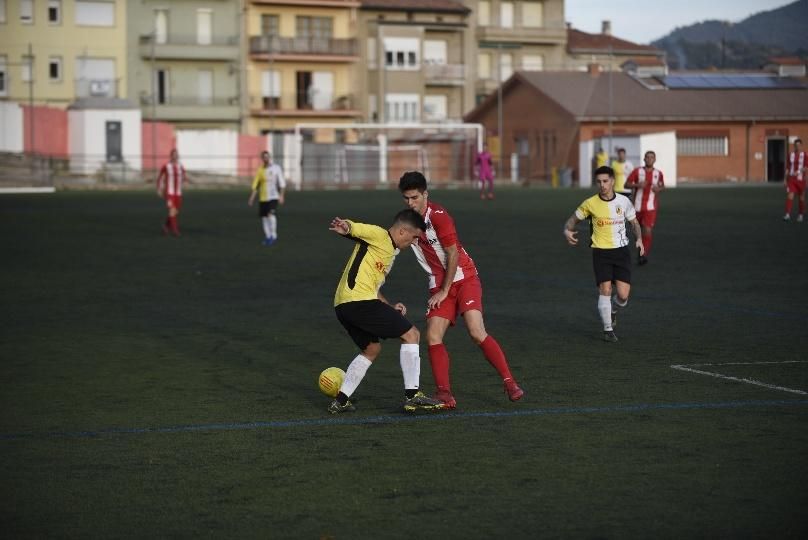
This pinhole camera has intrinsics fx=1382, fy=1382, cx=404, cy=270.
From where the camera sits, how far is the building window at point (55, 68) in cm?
7369

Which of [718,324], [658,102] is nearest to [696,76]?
[658,102]

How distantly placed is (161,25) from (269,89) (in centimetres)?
713

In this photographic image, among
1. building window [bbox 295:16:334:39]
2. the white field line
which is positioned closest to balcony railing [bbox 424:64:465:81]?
building window [bbox 295:16:334:39]

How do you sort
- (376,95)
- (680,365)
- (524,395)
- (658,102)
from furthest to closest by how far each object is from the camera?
(376,95)
(658,102)
(680,365)
(524,395)

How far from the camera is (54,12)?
74.2 meters

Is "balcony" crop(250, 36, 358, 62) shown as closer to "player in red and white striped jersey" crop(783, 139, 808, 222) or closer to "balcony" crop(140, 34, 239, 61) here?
"balcony" crop(140, 34, 239, 61)

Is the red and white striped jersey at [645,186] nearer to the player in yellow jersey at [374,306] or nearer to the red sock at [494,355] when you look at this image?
the red sock at [494,355]

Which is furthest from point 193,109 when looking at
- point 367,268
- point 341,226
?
point 341,226

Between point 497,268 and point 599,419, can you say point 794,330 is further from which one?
point 497,268

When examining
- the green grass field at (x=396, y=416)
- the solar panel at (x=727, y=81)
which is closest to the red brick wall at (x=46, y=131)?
the solar panel at (x=727, y=81)

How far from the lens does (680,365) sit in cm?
1105

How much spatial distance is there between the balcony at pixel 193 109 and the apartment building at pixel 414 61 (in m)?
8.55

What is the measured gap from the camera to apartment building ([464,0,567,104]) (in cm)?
9244

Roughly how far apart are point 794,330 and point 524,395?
4.52 m
